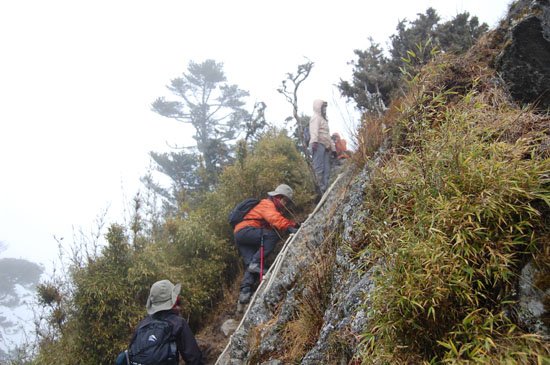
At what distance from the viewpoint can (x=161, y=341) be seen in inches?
176

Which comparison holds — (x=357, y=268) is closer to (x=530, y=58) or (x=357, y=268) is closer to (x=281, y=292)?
(x=281, y=292)

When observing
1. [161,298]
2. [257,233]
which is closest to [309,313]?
[161,298]

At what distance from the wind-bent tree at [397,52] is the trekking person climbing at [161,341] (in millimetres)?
5059

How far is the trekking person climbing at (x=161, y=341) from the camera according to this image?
173 inches

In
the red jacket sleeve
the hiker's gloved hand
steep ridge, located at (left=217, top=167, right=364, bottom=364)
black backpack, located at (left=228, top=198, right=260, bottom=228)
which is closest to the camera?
steep ridge, located at (left=217, top=167, right=364, bottom=364)

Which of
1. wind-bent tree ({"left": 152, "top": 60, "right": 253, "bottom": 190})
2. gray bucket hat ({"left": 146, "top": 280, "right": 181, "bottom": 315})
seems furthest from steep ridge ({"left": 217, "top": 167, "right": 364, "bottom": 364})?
wind-bent tree ({"left": 152, "top": 60, "right": 253, "bottom": 190})

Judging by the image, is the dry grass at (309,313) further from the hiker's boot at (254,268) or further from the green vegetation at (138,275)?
the green vegetation at (138,275)

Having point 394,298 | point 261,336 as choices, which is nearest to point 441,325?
point 394,298

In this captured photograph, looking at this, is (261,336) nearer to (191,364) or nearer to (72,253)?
(191,364)

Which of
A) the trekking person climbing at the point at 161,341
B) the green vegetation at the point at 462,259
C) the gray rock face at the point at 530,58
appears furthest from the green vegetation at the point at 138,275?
the gray rock face at the point at 530,58

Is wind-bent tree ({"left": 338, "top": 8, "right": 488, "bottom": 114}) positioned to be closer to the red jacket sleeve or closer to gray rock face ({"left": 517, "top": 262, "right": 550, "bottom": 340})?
the red jacket sleeve

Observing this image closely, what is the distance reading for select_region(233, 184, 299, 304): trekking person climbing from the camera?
21.6 ft

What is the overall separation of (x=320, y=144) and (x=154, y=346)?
A: 510cm

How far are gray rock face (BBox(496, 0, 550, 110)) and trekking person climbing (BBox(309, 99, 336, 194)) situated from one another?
13.3ft
